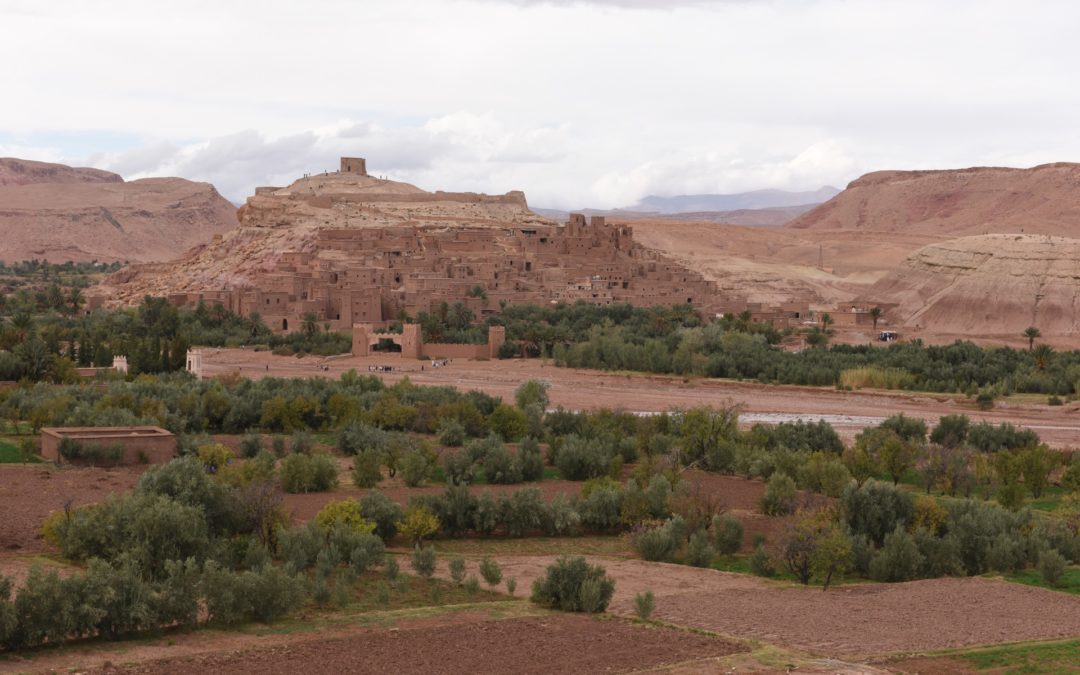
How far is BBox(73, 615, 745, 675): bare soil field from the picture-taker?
13.2m

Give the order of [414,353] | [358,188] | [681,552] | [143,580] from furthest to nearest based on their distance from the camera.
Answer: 1. [358,188]
2. [414,353]
3. [681,552]
4. [143,580]

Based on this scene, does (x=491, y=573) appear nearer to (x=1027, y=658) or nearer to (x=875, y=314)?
(x=1027, y=658)

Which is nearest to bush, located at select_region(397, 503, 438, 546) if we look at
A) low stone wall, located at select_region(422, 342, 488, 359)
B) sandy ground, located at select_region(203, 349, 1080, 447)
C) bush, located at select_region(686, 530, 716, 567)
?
bush, located at select_region(686, 530, 716, 567)

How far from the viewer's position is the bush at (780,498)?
2331cm

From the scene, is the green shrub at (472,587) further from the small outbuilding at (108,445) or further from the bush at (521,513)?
the small outbuilding at (108,445)

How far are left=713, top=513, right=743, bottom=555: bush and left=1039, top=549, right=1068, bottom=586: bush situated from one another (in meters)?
4.03

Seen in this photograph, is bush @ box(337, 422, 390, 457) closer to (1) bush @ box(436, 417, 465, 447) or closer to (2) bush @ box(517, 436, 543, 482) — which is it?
(1) bush @ box(436, 417, 465, 447)

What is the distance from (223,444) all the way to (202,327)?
26.2 m

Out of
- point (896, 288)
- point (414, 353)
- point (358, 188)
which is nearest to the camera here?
point (414, 353)

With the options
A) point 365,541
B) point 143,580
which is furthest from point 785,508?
point 143,580

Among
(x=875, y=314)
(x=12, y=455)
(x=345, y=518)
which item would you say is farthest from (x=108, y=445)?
(x=875, y=314)

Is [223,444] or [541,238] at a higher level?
[541,238]

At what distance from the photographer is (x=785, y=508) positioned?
23312mm

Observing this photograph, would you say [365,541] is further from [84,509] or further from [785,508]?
[785,508]
